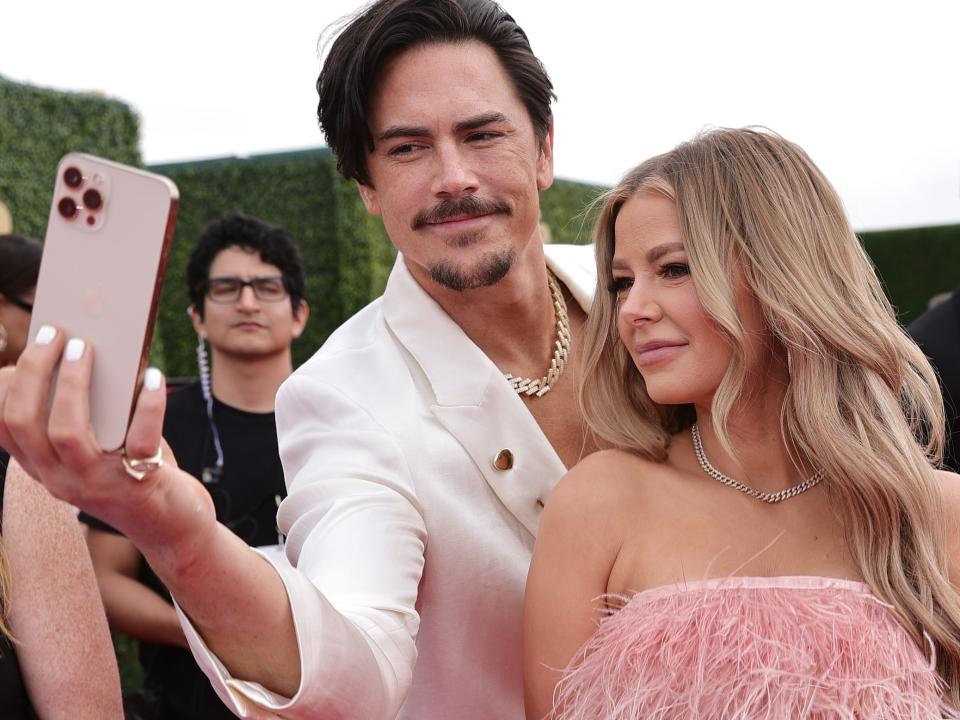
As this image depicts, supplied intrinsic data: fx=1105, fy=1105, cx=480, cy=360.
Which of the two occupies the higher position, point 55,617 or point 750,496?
point 750,496

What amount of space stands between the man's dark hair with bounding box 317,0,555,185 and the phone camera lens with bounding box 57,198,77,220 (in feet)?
4.56

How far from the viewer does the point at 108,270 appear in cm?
128

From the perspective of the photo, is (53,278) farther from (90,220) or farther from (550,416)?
(550,416)

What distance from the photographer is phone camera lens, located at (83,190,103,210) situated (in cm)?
128

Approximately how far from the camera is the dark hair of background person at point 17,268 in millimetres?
4137

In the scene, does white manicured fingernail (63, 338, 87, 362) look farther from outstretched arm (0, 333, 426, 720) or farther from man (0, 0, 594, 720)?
man (0, 0, 594, 720)

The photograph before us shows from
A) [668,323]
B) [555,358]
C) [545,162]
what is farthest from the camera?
[545,162]

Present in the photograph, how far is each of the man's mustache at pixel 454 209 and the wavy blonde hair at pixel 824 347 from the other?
354 mm

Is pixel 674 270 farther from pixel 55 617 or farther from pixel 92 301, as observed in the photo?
pixel 55 617

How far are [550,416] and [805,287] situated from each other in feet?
2.55

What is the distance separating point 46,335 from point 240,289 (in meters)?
3.74

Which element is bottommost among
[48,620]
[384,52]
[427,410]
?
[48,620]

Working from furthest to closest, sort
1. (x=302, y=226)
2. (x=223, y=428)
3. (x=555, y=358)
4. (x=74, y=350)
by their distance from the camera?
(x=302, y=226), (x=223, y=428), (x=555, y=358), (x=74, y=350)

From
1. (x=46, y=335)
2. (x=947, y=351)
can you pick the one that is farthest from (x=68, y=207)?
(x=947, y=351)
